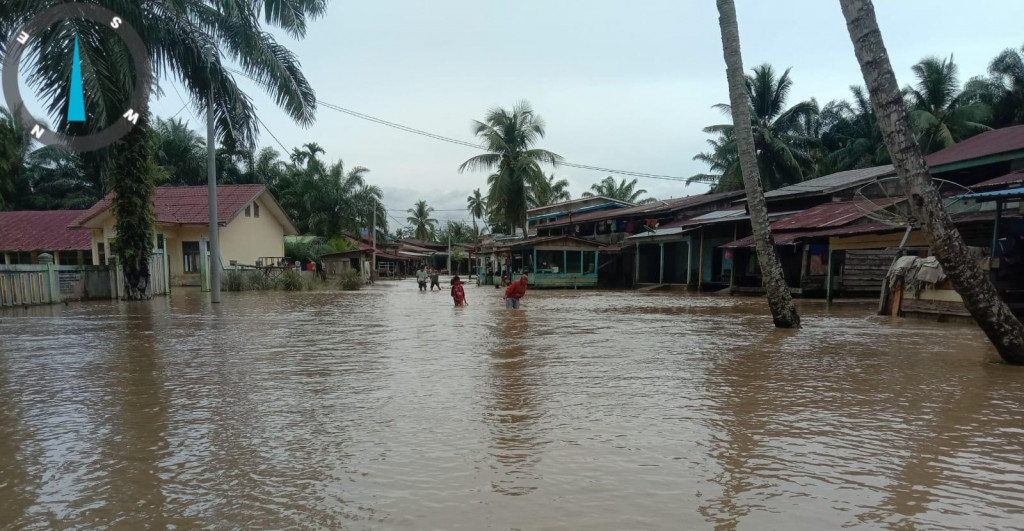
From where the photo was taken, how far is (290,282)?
25.6m

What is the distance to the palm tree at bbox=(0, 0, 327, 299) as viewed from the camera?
1032cm

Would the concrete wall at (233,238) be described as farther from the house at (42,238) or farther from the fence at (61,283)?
the fence at (61,283)

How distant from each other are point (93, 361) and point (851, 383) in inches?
350

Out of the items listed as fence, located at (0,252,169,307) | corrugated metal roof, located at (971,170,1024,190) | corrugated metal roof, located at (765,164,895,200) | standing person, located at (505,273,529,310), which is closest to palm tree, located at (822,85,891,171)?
corrugated metal roof, located at (765,164,895,200)

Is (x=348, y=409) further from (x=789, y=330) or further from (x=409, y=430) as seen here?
(x=789, y=330)

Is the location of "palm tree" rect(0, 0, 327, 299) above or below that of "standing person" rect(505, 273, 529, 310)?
above

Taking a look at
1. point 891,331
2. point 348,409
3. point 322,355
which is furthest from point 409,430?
point 891,331

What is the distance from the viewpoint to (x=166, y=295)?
68.7 ft

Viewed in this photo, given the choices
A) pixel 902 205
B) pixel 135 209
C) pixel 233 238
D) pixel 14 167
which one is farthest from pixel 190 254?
pixel 902 205

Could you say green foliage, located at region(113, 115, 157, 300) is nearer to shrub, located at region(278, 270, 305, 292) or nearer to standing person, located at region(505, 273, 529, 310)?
shrub, located at region(278, 270, 305, 292)

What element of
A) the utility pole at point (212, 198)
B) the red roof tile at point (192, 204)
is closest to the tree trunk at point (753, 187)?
the utility pole at point (212, 198)

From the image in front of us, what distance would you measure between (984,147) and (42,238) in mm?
39724

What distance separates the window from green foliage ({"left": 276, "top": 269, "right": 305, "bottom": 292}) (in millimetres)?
6523

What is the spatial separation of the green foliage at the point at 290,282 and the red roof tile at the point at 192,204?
478 cm
